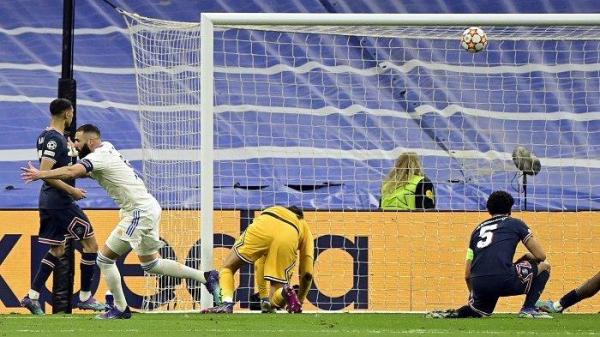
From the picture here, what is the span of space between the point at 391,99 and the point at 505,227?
4333mm

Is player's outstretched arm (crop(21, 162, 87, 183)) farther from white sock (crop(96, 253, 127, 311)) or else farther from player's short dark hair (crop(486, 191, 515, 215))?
player's short dark hair (crop(486, 191, 515, 215))

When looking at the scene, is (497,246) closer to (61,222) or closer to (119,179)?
(119,179)

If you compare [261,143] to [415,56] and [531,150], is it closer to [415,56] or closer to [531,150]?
[415,56]

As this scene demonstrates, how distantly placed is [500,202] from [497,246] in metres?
0.37

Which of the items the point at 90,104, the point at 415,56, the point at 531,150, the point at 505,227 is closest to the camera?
the point at 505,227

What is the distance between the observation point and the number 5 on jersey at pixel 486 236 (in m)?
11.0

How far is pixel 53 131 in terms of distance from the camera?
1191 cm

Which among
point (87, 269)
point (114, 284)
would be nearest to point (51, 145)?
point (87, 269)

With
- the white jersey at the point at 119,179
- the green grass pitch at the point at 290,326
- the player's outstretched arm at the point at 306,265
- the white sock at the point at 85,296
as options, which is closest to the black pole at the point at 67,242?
the white sock at the point at 85,296

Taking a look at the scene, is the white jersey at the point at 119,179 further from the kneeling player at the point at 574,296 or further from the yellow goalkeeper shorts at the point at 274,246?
the kneeling player at the point at 574,296

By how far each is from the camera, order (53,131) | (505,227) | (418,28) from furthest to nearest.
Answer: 1. (418,28)
2. (53,131)
3. (505,227)

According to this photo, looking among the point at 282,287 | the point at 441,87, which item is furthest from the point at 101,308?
the point at 441,87

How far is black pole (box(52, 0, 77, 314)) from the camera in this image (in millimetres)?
12422

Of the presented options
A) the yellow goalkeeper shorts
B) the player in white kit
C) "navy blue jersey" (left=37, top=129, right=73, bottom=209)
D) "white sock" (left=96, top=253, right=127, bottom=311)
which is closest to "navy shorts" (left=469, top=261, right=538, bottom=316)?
the yellow goalkeeper shorts
